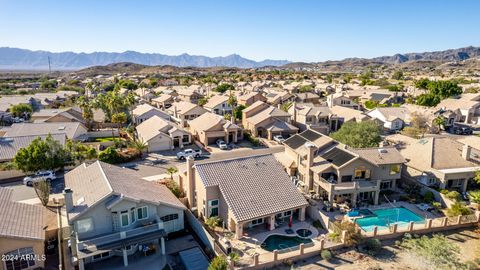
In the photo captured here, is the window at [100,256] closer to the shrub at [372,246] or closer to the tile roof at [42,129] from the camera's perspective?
the shrub at [372,246]

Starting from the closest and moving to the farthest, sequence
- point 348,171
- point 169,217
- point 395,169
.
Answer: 1. point 169,217
2. point 348,171
3. point 395,169

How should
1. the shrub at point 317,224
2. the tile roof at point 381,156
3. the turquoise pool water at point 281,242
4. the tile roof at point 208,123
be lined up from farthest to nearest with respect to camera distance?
the tile roof at point 208,123
the tile roof at point 381,156
the shrub at point 317,224
the turquoise pool water at point 281,242

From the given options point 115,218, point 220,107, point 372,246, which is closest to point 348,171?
point 372,246

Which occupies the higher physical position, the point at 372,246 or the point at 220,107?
the point at 220,107

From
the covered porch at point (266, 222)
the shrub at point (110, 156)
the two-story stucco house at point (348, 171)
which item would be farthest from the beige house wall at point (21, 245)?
the two-story stucco house at point (348, 171)

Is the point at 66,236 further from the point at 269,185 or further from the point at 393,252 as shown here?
the point at 393,252

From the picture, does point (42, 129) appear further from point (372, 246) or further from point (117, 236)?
point (372, 246)

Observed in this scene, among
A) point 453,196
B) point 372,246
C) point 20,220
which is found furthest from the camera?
point 453,196
